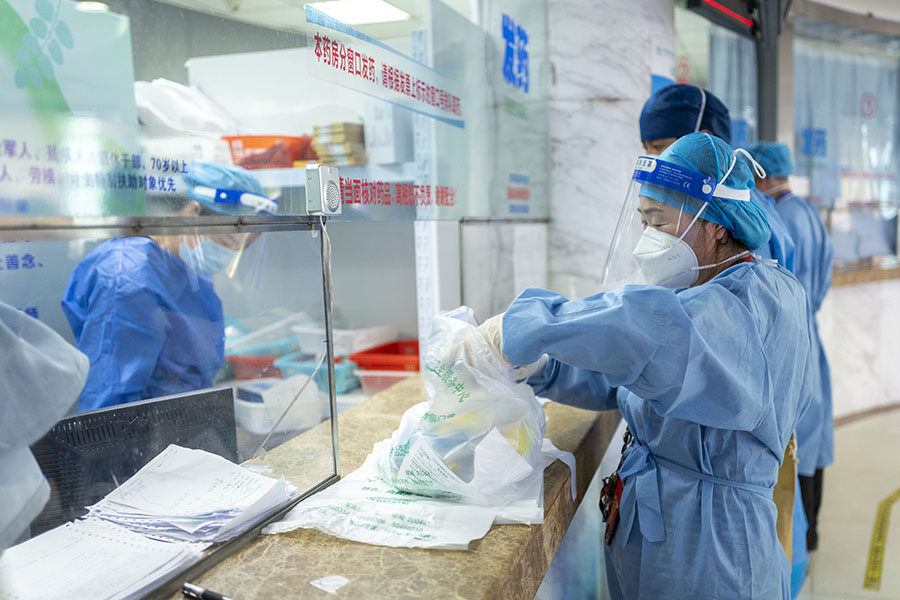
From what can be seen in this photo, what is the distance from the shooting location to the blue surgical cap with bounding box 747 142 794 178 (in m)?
3.24

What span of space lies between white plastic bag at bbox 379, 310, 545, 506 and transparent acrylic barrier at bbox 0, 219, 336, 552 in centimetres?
25

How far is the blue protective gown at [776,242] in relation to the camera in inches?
80.1

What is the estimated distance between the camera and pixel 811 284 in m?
3.14

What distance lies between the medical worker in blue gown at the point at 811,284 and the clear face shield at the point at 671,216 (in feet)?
6.37

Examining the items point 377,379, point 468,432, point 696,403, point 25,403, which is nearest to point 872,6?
point 377,379

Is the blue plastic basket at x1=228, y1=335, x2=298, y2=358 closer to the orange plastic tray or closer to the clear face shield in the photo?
the clear face shield

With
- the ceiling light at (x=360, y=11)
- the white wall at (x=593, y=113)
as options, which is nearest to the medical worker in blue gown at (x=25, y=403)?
the ceiling light at (x=360, y=11)

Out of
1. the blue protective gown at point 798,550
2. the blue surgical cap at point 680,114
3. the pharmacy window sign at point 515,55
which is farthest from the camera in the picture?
the pharmacy window sign at point 515,55

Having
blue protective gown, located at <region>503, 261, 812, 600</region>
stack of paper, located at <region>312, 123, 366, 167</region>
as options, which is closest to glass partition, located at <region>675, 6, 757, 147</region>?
stack of paper, located at <region>312, 123, 366, 167</region>

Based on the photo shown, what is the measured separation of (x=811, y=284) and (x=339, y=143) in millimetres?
2304

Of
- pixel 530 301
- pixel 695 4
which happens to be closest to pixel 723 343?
pixel 530 301

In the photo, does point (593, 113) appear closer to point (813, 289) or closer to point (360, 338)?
point (813, 289)

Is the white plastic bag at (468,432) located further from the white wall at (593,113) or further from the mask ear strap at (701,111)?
the white wall at (593,113)

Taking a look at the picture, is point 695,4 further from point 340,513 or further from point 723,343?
point 340,513
